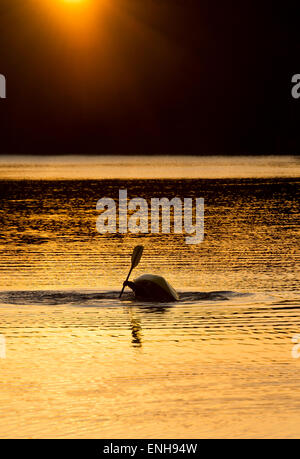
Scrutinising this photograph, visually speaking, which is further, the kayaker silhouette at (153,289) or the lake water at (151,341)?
the kayaker silhouette at (153,289)

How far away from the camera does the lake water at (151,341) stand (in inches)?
670

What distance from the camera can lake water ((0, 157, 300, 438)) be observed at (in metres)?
17.0

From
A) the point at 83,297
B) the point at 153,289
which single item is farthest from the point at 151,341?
the point at 83,297

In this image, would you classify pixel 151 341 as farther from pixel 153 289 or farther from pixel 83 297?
pixel 83 297

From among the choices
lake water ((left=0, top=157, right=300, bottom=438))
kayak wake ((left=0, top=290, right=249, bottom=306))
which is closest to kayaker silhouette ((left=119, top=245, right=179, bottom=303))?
kayak wake ((left=0, top=290, right=249, bottom=306))

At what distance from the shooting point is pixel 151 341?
72.8ft

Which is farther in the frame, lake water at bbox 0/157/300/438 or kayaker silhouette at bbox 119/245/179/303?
kayaker silhouette at bbox 119/245/179/303

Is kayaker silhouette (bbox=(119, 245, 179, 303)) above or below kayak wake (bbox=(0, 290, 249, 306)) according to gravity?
above

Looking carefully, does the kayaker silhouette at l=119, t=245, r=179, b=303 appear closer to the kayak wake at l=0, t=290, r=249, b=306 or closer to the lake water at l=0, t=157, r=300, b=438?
the kayak wake at l=0, t=290, r=249, b=306

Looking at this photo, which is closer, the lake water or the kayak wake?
the lake water

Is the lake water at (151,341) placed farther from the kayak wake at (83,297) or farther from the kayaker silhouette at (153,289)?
the kayaker silhouette at (153,289)

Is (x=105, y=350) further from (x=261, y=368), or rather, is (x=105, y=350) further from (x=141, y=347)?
(x=261, y=368)

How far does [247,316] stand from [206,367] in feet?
15.9

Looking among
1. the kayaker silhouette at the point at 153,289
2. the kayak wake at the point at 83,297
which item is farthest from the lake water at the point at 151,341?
the kayaker silhouette at the point at 153,289
